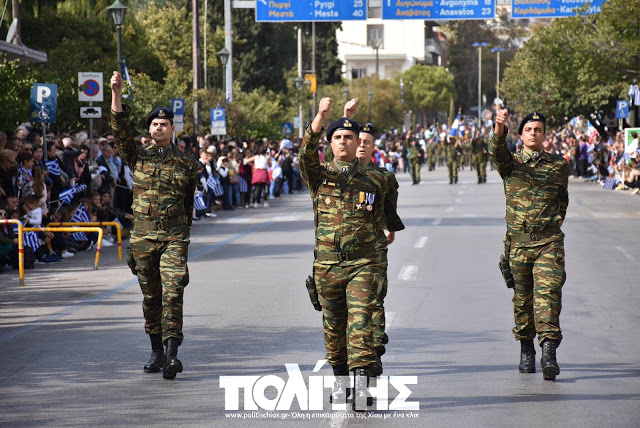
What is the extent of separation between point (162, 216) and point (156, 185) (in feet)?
0.73

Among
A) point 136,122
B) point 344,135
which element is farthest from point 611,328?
point 136,122

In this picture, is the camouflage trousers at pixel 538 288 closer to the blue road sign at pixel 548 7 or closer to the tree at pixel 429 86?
the blue road sign at pixel 548 7

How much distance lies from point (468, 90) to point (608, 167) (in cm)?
9985

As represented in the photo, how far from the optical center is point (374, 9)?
45.1m

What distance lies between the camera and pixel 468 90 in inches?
5581

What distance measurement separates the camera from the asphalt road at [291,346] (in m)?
7.36

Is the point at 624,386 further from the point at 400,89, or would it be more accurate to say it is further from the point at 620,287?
the point at 400,89

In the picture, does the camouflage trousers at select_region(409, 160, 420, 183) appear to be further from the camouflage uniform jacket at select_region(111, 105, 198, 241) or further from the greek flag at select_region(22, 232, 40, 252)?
the camouflage uniform jacket at select_region(111, 105, 198, 241)

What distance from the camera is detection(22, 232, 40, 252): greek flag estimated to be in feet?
54.2

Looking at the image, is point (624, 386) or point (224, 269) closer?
point (624, 386)

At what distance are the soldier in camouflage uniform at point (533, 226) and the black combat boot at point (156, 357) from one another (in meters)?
2.55

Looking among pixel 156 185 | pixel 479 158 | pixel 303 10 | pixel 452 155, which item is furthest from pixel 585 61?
pixel 156 185

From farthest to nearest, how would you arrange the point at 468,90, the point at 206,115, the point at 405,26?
the point at 468,90 < the point at 405,26 < the point at 206,115

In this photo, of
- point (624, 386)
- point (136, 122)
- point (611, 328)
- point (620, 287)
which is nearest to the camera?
point (624, 386)
